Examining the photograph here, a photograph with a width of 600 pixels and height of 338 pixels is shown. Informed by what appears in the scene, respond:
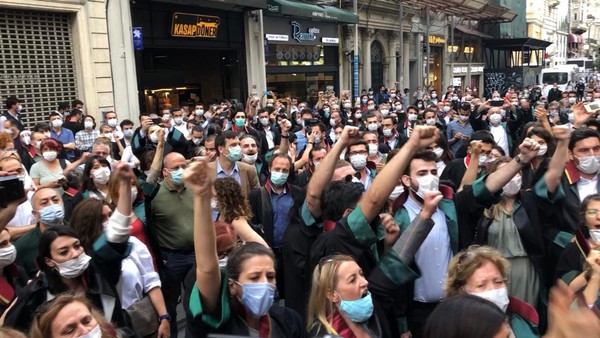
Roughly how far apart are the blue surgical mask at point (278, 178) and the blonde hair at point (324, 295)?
7.78ft

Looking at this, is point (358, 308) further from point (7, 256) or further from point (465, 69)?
point (465, 69)

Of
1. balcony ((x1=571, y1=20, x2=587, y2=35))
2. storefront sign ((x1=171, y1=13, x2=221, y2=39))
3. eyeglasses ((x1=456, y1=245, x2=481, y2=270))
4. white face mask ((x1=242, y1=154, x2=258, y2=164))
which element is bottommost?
eyeglasses ((x1=456, y1=245, x2=481, y2=270))

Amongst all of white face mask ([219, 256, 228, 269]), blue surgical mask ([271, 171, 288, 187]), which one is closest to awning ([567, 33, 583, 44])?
blue surgical mask ([271, 171, 288, 187])

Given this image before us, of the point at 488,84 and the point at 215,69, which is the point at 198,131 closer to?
the point at 215,69

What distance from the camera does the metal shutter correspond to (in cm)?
1208

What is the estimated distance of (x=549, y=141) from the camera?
6109 mm

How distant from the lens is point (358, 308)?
9.14ft

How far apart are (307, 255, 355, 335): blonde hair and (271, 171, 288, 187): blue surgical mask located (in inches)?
93.4

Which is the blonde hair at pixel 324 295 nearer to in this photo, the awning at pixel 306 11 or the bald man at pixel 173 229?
the bald man at pixel 173 229

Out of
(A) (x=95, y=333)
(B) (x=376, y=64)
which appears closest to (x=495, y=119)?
(A) (x=95, y=333)

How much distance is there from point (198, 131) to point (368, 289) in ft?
21.7

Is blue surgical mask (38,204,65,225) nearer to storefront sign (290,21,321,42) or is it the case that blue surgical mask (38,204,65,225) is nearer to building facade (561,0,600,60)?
storefront sign (290,21,321,42)

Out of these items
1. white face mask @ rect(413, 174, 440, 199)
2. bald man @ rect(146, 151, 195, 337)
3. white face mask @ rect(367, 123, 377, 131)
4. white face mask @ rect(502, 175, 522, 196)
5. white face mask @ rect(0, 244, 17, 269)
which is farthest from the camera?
white face mask @ rect(367, 123, 377, 131)

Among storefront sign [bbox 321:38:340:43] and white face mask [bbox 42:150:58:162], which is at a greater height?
storefront sign [bbox 321:38:340:43]
